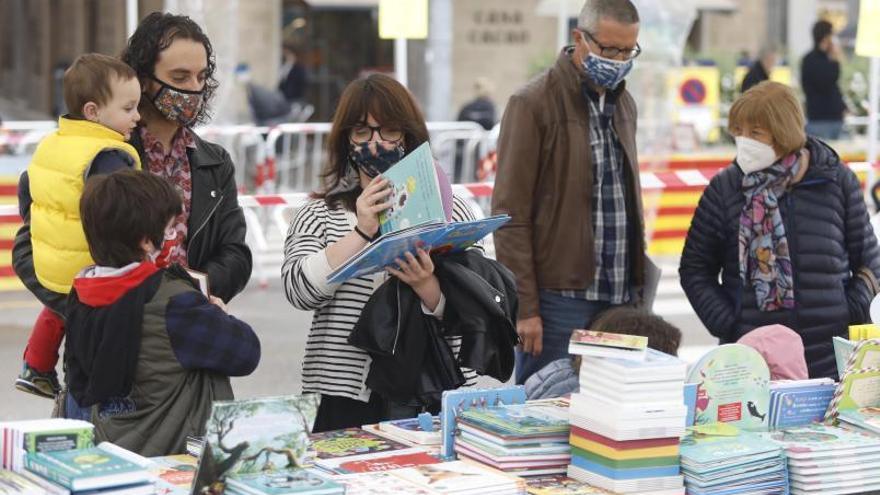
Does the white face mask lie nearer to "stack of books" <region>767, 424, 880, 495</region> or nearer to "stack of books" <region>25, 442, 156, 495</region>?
"stack of books" <region>767, 424, 880, 495</region>

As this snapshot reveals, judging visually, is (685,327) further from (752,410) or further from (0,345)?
(752,410)

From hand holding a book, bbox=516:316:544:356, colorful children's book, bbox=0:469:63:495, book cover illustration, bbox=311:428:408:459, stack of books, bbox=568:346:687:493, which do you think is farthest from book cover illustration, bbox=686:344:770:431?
colorful children's book, bbox=0:469:63:495

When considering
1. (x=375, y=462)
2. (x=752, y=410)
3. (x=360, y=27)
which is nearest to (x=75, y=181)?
(x=375, y=462)

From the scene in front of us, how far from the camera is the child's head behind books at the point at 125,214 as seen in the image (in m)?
3.90

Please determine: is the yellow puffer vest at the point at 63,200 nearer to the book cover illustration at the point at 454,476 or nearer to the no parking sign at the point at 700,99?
the book cover illustration at the point at 454,476

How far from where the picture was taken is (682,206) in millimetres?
13680

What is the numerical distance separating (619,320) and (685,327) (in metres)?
6.71

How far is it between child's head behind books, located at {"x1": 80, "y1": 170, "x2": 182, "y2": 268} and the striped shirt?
62 centimetres

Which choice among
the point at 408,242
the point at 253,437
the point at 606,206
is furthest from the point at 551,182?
the point at 253,437

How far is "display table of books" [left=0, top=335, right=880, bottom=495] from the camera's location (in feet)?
11.2

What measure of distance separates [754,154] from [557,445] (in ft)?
6.51

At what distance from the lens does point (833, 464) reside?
3920 mm

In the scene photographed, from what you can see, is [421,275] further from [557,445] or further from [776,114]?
[776,114]

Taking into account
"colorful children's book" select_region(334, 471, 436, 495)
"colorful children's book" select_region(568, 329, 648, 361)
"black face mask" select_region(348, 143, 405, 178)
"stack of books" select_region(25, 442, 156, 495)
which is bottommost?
"colorful children's book" select_region(334, 471, 436, 495)
